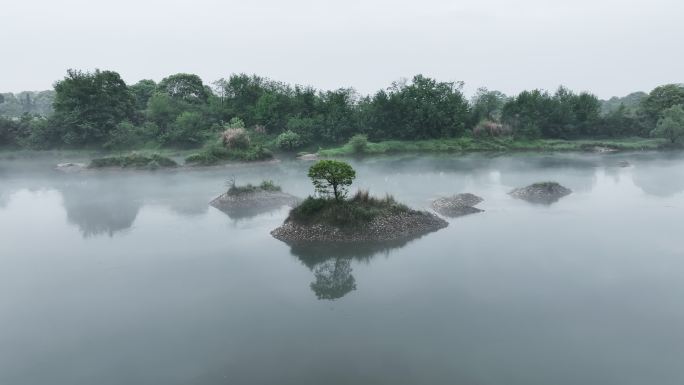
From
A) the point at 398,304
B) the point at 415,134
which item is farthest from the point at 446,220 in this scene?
the point at 415,134

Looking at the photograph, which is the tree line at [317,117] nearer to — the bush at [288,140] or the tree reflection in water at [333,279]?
the bush at [288,140]

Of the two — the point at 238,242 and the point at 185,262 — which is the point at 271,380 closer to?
the point at 185,262

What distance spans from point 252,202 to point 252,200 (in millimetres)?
185

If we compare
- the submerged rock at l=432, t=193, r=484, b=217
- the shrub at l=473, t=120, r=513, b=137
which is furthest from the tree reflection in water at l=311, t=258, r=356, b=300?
the shrub at l=473, t=120, r=513, b=137

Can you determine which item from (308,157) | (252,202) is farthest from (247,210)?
(308,157)

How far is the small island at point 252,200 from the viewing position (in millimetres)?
25719

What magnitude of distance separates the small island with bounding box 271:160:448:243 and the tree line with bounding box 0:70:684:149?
33.9m

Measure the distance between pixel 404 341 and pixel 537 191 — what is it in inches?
775

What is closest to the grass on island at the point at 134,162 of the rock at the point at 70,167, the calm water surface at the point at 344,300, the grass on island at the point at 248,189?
the rock at the point at 70,167

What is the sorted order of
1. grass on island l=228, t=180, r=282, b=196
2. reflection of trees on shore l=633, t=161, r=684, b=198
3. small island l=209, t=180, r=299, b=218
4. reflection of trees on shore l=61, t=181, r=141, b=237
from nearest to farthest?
reflection of trees on shore l=61, t=181, r=141, b=237
small island l=209, t=180, r=299, b=218
grass on island l=228, t=180, r=282, b=196
reflection of trees on shore l=633, t=161, r=684, b=198

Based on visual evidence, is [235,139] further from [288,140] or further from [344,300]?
[344,300]

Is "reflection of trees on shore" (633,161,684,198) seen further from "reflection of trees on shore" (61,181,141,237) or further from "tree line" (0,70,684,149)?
"reflection of trees on shore" (61,181,141,237)

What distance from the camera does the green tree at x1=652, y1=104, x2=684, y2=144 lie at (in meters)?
Result: 52.4

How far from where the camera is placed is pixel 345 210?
19656 millimetres
